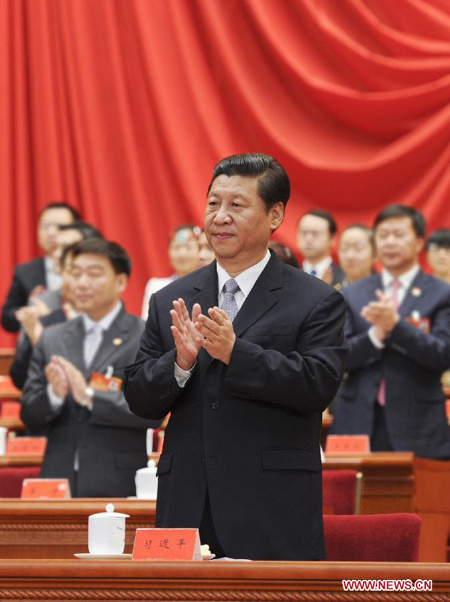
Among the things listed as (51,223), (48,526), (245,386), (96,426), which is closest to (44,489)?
(48,526)

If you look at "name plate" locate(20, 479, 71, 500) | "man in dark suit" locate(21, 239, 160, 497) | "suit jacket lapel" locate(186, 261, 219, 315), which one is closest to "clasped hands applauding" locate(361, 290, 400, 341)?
"man in dark suit" locate(21, 239, 160, 497)

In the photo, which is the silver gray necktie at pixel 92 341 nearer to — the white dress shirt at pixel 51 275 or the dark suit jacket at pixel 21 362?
the dark suit jacket at pixel 21 362

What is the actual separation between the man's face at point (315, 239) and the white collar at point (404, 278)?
2.98 ft

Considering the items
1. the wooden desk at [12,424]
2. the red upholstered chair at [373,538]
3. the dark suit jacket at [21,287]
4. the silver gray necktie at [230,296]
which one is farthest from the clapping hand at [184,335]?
the dark suit jacket at [21,287]

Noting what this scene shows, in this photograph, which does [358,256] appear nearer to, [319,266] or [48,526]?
[319,266]

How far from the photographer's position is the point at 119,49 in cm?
611

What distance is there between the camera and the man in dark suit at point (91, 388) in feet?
9.35

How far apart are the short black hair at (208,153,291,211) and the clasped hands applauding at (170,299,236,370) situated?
0.24 meters

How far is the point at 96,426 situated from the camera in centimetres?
288

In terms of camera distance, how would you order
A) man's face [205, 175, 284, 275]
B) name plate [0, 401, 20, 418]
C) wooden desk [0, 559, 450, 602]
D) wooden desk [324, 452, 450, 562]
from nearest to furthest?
wooden desk [0, 559, 450, 602] < man's face [205, 175, 284, 275] < wooden desk [324, 452, 450, 562] < name plate [0, 401, 20, 418]

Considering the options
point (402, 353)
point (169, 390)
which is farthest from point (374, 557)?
point (402, 353)

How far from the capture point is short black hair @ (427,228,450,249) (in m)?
4.77

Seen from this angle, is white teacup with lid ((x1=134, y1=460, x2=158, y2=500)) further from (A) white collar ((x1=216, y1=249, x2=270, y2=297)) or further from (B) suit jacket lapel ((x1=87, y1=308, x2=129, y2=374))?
(A) white collar ((x1=216, y1=249, x2=270, y2=297))

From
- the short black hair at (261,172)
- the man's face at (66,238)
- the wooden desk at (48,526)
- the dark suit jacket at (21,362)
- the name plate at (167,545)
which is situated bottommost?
the wooden desk at (48,526)
